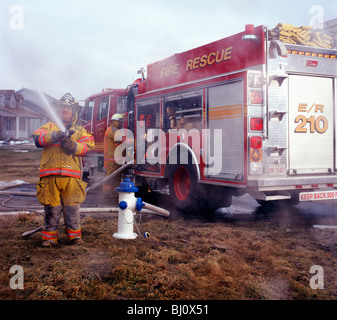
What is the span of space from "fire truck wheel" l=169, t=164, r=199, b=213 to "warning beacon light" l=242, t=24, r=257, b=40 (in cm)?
229

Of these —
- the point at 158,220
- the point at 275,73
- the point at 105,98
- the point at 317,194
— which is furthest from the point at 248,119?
the point at 105,98

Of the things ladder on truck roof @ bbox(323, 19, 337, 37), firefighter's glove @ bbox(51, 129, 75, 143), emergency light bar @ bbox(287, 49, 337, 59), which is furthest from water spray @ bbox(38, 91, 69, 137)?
ladder on truck roof @ bbox(323, 19, 337, 37)

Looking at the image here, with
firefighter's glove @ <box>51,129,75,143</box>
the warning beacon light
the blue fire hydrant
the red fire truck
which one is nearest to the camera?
firefighter's glove @ <box>51,129,75,143</box>

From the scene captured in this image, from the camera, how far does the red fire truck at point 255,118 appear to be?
5.79m

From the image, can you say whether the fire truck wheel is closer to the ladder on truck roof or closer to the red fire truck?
the red fire truck

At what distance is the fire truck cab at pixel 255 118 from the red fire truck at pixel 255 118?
Answer: 0.01 m

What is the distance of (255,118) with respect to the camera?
228 inches

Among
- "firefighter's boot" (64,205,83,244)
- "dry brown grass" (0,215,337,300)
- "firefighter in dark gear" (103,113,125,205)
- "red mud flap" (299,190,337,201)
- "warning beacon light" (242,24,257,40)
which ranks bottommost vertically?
"dry brown grass" (0,215,337,300)

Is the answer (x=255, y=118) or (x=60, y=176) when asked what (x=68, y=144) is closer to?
(x=60, y=176)

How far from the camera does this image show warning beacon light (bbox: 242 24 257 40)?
5684 millimetres

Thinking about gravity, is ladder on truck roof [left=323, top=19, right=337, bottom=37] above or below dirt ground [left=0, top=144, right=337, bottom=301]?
above

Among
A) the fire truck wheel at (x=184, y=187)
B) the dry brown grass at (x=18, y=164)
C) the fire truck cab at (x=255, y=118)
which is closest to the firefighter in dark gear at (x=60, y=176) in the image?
the fire truck cab at (x=255, y=118)

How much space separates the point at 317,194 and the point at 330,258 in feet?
6.44

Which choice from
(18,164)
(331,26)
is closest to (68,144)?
(331,26)
